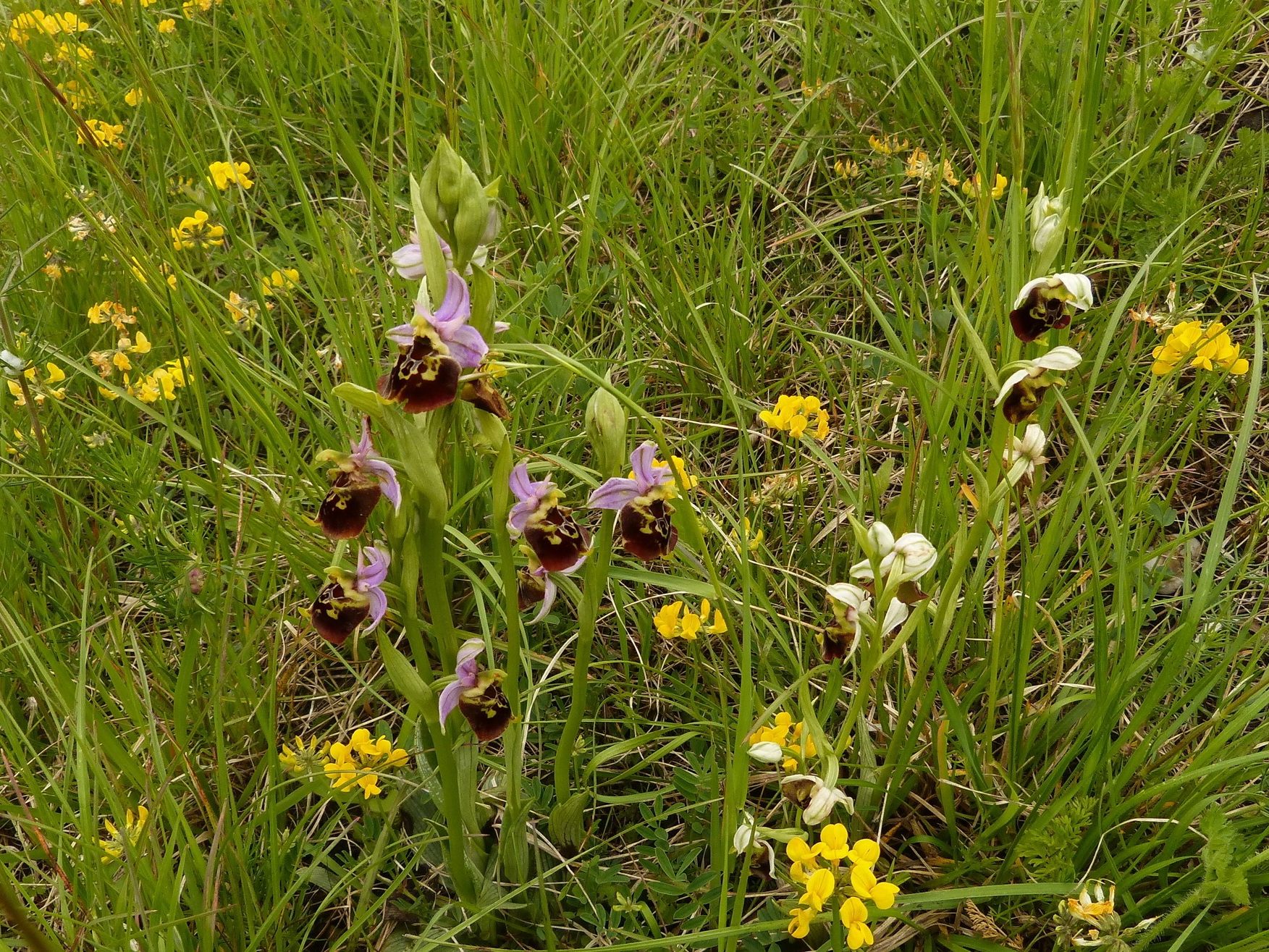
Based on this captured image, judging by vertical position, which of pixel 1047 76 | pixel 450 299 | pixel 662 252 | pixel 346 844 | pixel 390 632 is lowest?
pixel 346 844

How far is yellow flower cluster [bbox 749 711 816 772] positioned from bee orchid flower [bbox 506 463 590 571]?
353 millimetres

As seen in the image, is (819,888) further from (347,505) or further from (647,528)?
(347,505)

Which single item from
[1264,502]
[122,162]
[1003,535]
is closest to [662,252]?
[1003,535]

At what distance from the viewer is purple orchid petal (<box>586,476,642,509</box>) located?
4.97 ft

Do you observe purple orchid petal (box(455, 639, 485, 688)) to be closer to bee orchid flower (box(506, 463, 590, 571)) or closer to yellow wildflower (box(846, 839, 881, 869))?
bee orchid flower (box(506, 463, 590, 571))

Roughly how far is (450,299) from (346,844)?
3.62 feet

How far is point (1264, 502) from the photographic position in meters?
1.84

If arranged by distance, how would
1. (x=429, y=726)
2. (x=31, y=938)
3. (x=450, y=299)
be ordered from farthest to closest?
(x=429, y=726) < (x=450, y=299) < (x=31, y=938)

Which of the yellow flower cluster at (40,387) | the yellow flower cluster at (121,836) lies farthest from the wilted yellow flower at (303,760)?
the yellow flower cluster at (40,387)

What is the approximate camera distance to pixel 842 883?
4.75 ft

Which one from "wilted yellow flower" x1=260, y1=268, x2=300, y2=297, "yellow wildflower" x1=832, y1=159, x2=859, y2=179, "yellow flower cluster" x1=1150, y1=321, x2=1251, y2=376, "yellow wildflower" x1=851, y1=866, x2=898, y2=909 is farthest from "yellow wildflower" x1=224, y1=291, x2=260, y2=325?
"yellow flower cluster" x1=1150, y1=321, x2=1251, y2=376

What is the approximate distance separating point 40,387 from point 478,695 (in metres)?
1.32

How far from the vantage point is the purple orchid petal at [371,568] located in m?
1.47

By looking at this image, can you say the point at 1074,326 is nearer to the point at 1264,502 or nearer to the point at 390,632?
the point at 1264,502
